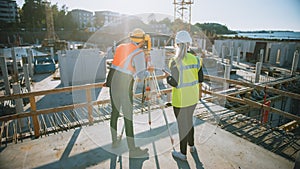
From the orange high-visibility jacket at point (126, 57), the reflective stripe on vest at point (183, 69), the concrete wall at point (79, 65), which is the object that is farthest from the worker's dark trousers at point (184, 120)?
the concrete wall at point (79, 65)

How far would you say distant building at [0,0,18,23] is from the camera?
61688 mm

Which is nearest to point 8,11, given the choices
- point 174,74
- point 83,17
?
point 83,17

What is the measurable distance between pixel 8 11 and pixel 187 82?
79151 mm

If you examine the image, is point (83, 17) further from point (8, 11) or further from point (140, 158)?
point (140, 158)

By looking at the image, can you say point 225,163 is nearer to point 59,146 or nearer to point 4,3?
point 59,146

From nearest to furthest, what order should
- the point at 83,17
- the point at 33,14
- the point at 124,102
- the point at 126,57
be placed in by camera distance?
the point at 126,57
the point at 124,102
the point at 33,14
the point at 83,17

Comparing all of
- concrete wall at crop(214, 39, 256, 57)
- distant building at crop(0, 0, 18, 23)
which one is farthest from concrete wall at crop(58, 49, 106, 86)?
distant building at crop(0, 0, 18, 23)

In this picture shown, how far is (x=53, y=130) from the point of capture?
451cm

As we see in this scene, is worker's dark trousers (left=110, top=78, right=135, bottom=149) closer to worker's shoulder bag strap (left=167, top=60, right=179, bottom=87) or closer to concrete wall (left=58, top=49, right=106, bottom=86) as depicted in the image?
worker's shoulder bag strap (left=167, top=60, right=179, bottom=87)

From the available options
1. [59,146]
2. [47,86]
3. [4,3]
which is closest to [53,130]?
[59,146]

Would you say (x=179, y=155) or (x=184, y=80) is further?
(x=179, y=155)

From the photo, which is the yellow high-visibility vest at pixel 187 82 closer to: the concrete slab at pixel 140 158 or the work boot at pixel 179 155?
the work boot at pixel 179 155

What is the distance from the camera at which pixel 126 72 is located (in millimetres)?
2779

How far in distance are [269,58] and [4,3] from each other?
241 feet
